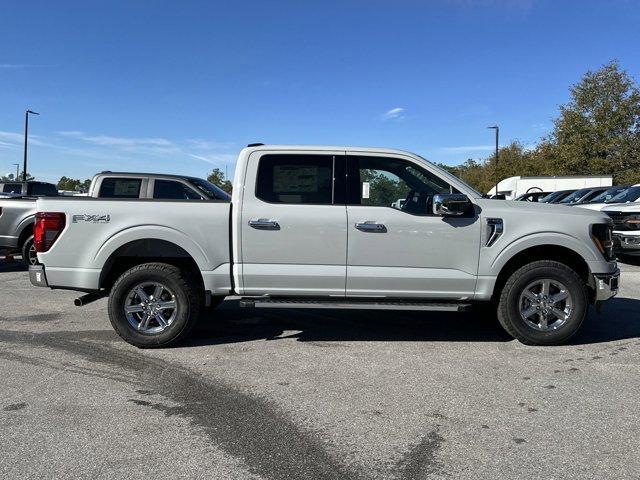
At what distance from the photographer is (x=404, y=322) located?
6359 mm

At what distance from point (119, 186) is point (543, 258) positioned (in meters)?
7.24

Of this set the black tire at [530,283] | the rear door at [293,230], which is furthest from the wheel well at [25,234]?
the black tire at [530,283]

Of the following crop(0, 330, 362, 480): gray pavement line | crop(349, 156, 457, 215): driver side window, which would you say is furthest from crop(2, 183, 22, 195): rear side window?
crop(349, 156, 457, 215): driver side window

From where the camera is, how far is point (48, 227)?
5059 millimetres

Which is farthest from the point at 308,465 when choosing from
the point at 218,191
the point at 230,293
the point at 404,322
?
the point at 218,191

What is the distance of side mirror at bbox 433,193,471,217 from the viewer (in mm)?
4922

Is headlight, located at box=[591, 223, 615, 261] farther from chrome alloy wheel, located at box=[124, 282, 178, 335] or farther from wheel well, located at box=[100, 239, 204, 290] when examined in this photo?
chrome alloy wheel, located at box=[124, 282, 178, 335]

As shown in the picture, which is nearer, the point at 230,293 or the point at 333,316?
the point at 230,293

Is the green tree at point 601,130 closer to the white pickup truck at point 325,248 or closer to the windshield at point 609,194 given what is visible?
the windshield at point 609,194

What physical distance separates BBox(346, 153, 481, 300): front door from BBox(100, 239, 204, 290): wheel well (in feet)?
5.42

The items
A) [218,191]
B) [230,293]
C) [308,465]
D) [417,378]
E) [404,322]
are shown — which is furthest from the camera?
[218,191]

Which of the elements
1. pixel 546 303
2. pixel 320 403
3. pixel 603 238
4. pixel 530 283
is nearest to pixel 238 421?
pixel 320 403

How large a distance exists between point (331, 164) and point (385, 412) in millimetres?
2569

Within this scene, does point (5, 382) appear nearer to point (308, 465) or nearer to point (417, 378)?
point (308, 465)
